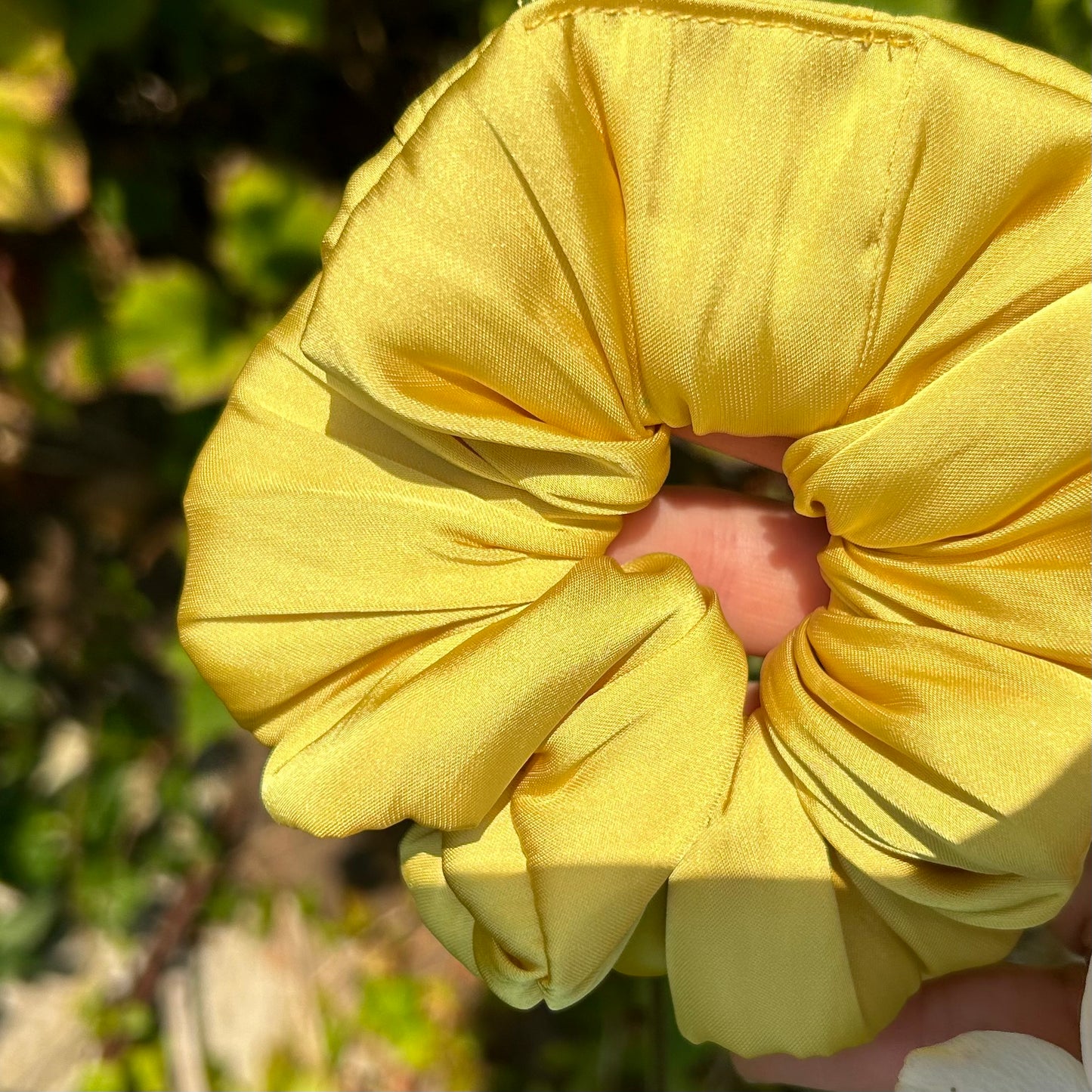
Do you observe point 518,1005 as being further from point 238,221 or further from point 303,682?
point 238,221

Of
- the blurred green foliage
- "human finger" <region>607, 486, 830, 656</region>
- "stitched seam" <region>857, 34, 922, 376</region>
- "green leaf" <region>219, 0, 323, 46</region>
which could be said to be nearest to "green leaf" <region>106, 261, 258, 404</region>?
the blurred green foliage

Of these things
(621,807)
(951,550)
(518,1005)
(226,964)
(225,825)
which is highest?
(951,550)

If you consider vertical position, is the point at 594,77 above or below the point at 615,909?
above

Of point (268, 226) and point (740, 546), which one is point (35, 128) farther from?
point (740, 546)

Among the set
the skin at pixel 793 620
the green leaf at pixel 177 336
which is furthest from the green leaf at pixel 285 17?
the skin at pixel 793 620

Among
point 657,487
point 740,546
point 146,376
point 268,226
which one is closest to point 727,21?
point 657,487

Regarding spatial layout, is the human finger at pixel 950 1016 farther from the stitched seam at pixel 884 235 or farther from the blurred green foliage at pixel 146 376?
the stitched seam at pixel 884 235

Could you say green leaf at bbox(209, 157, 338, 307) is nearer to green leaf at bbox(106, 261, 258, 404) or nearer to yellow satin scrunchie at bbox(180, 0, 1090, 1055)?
green leaf at bbox(106, 261, 258, 404)

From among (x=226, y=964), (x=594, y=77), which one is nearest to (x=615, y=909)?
(x=594, y=77)
